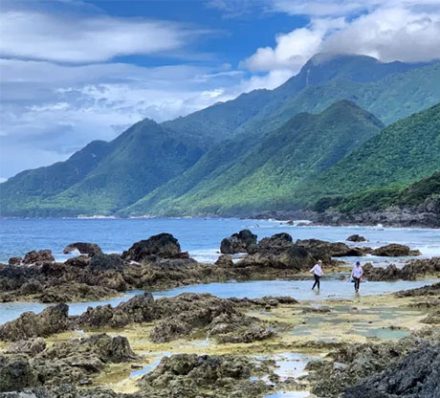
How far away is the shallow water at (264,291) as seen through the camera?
1407 inches

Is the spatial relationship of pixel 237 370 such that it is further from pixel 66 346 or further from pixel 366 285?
pixel 366 285

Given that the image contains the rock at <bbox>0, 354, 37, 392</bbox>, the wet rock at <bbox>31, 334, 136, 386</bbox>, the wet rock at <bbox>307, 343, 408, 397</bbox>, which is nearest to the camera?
the rock at <bbox>0, 354, 37, 392</bbox>

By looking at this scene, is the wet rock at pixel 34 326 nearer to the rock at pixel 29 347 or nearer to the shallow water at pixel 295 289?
the rock at pixel 29 347

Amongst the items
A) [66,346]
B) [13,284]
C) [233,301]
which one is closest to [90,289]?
[13,284]

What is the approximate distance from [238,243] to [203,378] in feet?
189

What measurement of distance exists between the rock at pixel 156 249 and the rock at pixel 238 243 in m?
10.2

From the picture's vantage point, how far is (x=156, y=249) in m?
63.7

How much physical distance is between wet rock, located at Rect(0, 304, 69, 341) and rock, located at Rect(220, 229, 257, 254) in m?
47.0

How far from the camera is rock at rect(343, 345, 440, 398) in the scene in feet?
40.4

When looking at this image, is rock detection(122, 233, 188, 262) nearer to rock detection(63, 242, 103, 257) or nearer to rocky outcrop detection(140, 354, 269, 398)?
rock detection(63, 242, 103, 257)

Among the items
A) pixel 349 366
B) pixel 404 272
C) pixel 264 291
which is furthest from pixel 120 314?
pixel 404 272

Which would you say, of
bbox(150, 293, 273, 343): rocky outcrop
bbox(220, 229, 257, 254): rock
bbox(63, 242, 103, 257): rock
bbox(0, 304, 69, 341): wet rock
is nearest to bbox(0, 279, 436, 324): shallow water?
bbox(0, 304, 69, 341): wet rock

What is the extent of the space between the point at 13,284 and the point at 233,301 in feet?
53.6

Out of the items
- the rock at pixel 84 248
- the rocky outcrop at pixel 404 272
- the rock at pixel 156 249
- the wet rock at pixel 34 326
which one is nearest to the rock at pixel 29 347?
the wet rock at pixel 34 326
